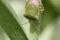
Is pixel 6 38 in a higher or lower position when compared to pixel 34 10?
lower

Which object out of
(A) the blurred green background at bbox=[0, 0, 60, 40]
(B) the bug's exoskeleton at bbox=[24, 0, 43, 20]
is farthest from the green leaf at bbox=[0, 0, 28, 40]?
(B) the bug's exoskeleton at bbox=[24, 0, 43, 20]

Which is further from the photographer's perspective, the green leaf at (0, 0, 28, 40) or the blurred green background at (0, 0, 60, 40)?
the green leaf at (0, 0, 28, 40)

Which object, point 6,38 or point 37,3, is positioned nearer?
point 37,3

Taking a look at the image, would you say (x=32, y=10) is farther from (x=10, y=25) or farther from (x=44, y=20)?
(x=10, y=25)

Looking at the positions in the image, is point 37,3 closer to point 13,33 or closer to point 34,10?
point 34,10

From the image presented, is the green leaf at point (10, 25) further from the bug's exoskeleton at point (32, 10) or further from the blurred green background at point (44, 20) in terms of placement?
the bug's exoskeleton at point (32, 10)

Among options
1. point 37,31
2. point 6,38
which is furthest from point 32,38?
point 6,38

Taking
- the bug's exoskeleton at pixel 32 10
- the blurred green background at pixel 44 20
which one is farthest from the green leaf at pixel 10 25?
the bug's exoskeleton at pixel 32 10

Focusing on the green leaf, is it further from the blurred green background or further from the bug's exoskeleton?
the bug's exoskeleton
